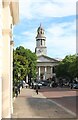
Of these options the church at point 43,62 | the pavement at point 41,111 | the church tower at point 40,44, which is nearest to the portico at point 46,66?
the church at point 43,62

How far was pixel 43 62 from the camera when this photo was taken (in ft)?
619

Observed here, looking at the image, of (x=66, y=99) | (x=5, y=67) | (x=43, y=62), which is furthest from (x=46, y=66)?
(x=5, y=67)

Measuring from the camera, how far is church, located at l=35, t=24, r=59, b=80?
7416 inches

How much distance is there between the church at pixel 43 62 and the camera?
188 metres

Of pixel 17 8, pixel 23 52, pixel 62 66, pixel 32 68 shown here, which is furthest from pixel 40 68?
pixel 17 8

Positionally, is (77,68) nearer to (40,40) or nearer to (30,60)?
(30,60)

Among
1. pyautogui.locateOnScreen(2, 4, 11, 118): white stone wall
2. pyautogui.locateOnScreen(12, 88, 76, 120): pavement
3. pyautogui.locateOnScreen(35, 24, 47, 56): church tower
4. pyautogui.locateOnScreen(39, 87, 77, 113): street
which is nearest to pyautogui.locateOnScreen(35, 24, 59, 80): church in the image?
pyautogui.locateOnScreen(35, 24, 47, 56): church tower

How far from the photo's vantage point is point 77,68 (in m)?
99.1

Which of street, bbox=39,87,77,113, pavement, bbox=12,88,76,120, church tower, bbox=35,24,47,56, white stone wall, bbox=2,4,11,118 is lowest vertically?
street, bbox=39,87,77,113

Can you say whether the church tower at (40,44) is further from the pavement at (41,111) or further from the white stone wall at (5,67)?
the white stone wall at (5,67)

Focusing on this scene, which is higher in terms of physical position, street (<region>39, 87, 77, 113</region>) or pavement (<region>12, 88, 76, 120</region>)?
pavement (<region>12, 88, 76, 120</region>)

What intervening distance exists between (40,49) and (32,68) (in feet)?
245

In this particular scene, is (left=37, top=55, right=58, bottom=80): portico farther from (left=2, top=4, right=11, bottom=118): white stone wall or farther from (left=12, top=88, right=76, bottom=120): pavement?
(left=2, top=4, right=11, bottom=118): white stone wall

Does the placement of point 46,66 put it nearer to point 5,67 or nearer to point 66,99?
point 66,99
